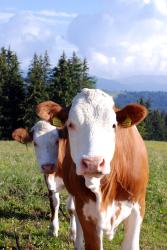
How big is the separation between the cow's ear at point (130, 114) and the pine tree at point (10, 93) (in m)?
62.2

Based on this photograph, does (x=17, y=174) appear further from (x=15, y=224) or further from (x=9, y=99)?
(x=9, y=99)

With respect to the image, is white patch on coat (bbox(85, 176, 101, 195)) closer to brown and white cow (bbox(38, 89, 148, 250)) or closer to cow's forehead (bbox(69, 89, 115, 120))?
brown and white cow (bbox(38, 89, 148, 250))

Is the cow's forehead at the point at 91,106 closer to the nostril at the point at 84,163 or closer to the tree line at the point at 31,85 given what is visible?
the nostril at the point at 84,163

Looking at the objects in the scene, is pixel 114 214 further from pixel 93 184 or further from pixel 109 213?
pixel 93 184


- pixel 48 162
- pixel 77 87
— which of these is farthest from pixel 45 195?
pixel 77 87

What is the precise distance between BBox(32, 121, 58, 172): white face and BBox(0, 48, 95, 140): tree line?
182ft

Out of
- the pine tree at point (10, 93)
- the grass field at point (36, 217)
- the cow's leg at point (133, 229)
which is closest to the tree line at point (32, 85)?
the pine tree at point (10, 93)

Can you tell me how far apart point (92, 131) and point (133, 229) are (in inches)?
73.6

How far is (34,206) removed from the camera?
38.0 feet

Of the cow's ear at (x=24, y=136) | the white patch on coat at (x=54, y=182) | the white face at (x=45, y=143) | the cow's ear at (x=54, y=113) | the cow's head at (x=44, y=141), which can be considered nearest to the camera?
the cow's ear at (x=54, y=113)

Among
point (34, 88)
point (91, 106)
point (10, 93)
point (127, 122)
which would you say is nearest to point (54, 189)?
point (127, 122)

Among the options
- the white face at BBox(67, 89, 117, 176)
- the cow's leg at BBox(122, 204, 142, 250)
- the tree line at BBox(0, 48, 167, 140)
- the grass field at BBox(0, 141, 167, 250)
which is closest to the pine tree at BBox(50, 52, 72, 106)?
the tree line at BBox(0, 48, 167, 140)

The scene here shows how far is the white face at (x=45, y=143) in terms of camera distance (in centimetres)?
984

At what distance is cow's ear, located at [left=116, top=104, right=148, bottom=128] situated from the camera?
21.0 ft
